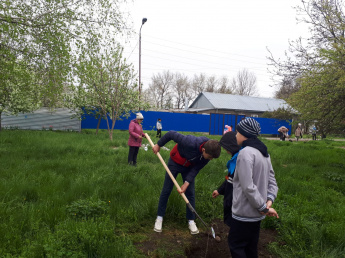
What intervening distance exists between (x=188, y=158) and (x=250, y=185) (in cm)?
138

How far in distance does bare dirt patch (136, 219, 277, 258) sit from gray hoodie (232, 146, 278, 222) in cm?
100

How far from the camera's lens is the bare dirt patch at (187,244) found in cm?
312

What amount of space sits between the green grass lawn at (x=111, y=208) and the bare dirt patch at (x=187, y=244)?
5.4 inches

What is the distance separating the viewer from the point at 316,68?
705cm

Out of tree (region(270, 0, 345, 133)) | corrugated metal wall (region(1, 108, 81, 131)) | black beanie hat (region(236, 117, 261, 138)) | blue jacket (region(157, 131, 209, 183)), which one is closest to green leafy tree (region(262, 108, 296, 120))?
tree (region(270, 0, 345, 133))

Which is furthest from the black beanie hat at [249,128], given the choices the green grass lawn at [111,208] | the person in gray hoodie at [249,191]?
the green grass lawn at [111,208]

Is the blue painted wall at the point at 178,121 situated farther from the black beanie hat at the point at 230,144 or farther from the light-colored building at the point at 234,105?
the black beanie hat at the point at 230,144

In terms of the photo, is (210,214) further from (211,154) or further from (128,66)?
(128,66)

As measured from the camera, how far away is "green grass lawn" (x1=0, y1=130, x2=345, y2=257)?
9.29 feet

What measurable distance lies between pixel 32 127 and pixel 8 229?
62.8 feet

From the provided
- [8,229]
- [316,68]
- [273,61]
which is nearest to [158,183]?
[8,229]

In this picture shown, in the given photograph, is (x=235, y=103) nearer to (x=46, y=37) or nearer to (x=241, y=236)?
(x=46, y=37)

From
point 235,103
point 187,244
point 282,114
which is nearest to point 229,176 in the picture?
point 187,244

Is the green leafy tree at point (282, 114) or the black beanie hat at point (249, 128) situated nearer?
the black beanie hat at point (249, 128)
